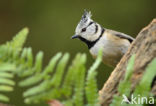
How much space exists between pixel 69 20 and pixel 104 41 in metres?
2.74

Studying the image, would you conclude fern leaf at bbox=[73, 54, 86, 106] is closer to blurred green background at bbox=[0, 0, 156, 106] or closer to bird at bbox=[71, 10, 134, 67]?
bird at bbox=[71, 10, 134, 67]

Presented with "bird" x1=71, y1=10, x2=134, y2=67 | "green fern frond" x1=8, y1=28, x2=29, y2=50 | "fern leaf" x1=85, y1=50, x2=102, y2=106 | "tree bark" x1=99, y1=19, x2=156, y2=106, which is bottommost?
"fern leaf" x1=85, y1=50, x2=102, y2=106

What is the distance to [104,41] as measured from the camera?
2996mm

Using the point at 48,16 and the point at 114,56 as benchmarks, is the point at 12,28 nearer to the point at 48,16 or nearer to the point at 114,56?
the point at 48,16

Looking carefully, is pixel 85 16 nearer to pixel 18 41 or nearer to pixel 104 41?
pixel 104 41

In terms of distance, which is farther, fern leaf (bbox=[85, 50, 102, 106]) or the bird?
the bird

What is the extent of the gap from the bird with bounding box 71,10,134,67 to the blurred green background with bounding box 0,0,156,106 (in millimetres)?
2317

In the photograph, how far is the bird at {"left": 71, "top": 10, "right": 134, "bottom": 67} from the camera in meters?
2.93

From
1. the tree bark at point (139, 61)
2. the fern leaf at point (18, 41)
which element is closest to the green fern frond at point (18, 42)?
the fern leaf at point (18, 41)

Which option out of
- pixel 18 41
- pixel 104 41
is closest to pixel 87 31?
pixel 104 41

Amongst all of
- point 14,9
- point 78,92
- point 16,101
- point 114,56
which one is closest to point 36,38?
point 14,9

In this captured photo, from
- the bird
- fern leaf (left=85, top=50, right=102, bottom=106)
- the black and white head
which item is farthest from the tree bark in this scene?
the black and white head

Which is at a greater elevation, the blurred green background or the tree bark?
the blurred green background

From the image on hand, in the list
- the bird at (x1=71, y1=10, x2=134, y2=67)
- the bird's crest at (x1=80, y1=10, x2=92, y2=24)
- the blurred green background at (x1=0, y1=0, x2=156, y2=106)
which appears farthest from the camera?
the blurred green background at (x1=0, y1=0, x2=156, y2=106)
